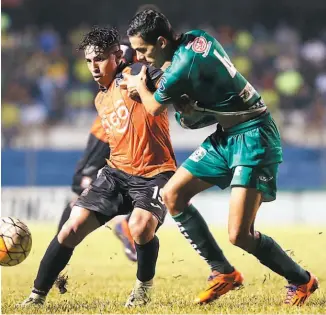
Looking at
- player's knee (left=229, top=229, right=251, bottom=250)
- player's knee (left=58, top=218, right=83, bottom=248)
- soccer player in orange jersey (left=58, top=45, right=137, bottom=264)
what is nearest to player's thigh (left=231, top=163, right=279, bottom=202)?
player's knee (left=229, top=229, right=251, bottom=250)

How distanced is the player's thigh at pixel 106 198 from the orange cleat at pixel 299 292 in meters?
1.32

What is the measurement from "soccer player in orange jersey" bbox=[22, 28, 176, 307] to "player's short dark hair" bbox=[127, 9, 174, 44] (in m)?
0.45

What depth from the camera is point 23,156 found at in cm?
1614

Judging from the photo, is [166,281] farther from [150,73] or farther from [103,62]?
[150,73]

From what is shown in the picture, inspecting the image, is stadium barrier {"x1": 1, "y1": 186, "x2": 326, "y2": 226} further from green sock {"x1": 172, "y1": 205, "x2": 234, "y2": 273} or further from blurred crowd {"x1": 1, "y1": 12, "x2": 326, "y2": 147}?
green sock {"x1": 172, "y1": 205, "x2": 234, "y2": 273}

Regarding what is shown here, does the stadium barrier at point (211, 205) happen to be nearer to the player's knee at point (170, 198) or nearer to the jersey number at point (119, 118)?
the jersey number at point (119, 118)

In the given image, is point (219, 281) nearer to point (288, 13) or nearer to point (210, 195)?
point (210, 195)

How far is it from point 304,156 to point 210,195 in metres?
1.98

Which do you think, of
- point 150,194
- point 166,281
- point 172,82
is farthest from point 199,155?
point 166,281

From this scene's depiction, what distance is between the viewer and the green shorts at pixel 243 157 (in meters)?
5.69

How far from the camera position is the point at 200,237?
20.4ft

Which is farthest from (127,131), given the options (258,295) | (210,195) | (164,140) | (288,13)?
(288,13)

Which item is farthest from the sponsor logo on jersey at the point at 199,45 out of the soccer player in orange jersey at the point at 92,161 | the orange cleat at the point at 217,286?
the soccer player in orange jersey at the point at 92,161

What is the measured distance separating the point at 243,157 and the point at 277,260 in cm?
84
